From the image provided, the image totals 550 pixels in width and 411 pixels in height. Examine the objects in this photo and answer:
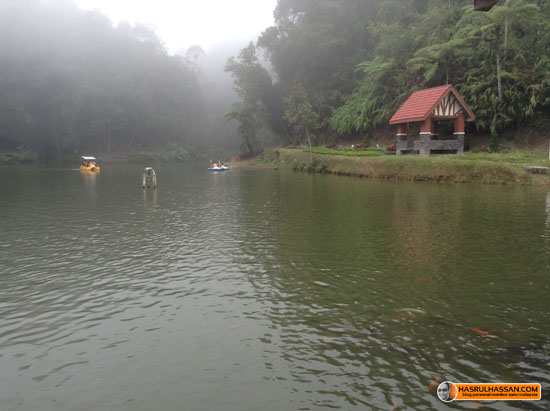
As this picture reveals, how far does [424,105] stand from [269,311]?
33.0 metres

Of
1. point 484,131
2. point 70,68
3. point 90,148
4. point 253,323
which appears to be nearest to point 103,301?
point 253,323

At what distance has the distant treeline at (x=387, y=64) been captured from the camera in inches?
1390

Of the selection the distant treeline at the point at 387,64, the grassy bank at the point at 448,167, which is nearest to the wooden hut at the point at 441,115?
the distant treeline at the point at 387,64

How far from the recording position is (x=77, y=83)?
7531 cm

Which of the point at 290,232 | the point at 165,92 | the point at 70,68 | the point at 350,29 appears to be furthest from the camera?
the point at 165,92

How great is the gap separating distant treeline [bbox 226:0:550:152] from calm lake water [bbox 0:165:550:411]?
23.3m

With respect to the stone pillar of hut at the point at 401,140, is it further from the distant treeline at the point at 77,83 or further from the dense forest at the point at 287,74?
the distant treeline at the point at 77,83

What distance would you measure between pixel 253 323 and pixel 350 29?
61.9 meters

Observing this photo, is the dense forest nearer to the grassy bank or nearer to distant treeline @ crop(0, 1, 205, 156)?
distant treeline @ crop(0, 1, 205, 156)

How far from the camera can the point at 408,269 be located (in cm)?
1061

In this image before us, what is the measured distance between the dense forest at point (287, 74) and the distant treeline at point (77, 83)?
0.76 feet

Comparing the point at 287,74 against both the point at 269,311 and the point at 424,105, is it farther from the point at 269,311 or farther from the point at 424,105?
the point at 269,311

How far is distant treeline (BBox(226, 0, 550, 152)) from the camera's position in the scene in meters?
35.3

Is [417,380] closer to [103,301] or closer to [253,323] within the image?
[253,323]
